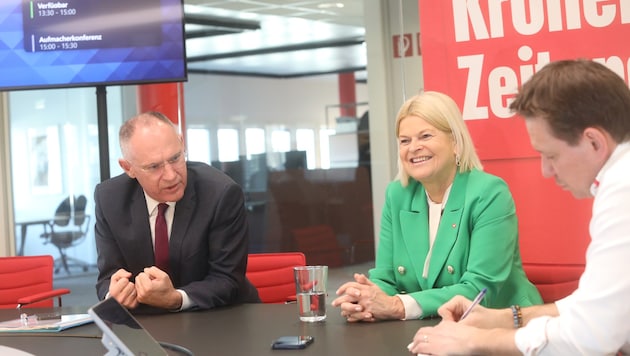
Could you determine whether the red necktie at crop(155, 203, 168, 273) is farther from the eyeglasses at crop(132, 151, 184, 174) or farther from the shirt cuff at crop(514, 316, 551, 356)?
the shirt cuff at crop(514, 316, 551, 356)

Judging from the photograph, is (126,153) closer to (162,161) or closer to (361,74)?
(162,161)

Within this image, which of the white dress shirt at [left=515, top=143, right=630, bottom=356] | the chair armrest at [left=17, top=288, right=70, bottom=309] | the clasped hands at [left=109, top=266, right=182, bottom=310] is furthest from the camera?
the chair armrest at [left=17, top=288, right=70, bottom=309]

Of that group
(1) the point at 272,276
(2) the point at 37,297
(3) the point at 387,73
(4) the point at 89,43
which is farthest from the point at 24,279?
(3) the point at 387,73

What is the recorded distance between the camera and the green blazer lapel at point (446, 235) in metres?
2.88

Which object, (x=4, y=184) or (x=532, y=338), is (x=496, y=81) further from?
(x=4, y=184)

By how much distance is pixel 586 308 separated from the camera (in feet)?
5.68

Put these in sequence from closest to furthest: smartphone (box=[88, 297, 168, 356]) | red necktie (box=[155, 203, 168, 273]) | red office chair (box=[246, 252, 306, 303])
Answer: smartphone (box=[88, 297, 168, 356]), red necktie (box=[155, 203, 168, 273]), red office chair (box=[246, 252, 306, 303])

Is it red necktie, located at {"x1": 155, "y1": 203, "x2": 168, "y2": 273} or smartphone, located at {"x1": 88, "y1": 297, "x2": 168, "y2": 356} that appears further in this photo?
red necktie, located at {"x1": 155, "y1": 203, "x2": 168, "y2": 273}

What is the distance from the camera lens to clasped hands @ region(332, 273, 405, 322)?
8.15 feet

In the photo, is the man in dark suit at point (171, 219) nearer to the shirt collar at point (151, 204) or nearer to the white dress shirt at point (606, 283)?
the shirt collar at point (151, 204)

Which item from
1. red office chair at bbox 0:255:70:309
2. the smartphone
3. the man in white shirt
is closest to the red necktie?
the smartphone

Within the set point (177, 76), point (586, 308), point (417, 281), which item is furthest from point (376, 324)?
point (177, 76)

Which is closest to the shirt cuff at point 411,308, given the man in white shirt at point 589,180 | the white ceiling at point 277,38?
the man in white shirt at point 589,180

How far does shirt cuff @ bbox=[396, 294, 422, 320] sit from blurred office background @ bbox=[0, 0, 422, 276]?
3.01 m
